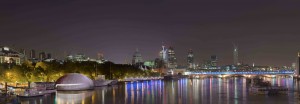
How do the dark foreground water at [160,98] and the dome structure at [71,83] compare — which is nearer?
the dark foreground water at [160,98]

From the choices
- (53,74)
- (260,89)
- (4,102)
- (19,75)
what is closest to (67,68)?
(53,74)

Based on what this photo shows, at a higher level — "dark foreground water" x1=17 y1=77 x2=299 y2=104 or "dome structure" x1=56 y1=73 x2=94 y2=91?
"dome structure" x1=56 y1=73 x2=94 y2=91

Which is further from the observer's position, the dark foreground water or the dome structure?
the dome structure

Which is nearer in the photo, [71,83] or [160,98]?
[160,98]

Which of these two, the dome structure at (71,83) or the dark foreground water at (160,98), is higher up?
the dome structure at (71,83)

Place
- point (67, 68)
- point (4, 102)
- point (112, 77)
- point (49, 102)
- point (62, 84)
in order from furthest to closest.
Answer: point (112, 77) < point (67, 68) < point (62, 84) < point (49, 102) < point (4, 102)

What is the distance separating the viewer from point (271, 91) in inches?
3748

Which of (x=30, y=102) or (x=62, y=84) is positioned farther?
(x=62, y=84)

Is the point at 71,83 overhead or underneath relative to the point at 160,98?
overhead

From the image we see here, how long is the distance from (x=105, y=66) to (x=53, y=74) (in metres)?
48.3

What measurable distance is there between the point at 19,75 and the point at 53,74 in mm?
16491

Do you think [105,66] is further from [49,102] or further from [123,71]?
[49,102]

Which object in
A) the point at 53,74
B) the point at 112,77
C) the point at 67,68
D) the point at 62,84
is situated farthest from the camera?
the point at 112,77

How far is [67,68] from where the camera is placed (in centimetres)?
12525
